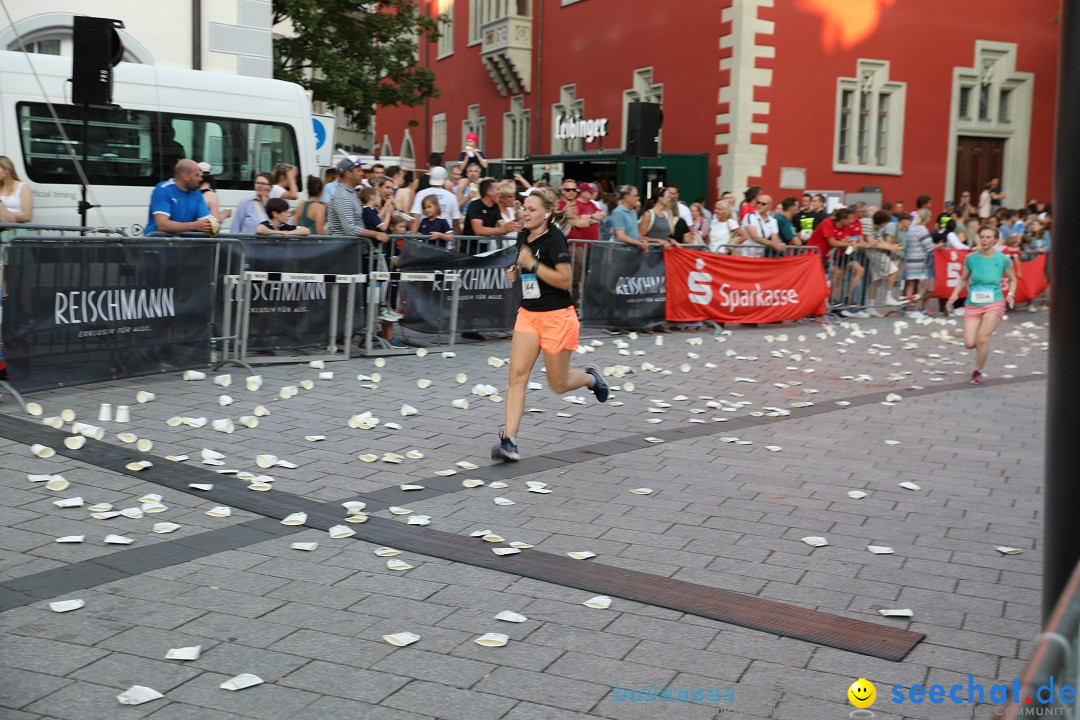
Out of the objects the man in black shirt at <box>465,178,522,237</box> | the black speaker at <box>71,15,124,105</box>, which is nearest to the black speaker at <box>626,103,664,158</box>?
the man in black shirt at <box>465,178,522,237</box>

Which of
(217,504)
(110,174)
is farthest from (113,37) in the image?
(217,504)

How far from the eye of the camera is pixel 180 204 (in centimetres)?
1134

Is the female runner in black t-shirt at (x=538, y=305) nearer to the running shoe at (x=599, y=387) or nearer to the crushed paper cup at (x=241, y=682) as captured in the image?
the running shoe at (x=599, y=387)

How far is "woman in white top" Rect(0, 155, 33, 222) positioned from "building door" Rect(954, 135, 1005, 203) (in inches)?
945

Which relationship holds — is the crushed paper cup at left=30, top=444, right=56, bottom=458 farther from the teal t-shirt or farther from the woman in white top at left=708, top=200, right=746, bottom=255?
the woman in white top at left=708, top=200, right=746, bottom=255

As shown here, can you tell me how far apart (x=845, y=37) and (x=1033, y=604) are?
80.1ft

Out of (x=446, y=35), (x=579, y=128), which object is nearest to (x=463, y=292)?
(x=579, y=128)

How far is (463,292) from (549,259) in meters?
5.53

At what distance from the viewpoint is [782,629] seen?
4.61 meters

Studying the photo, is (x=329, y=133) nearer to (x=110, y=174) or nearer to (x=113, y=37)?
(x=110, y=174)

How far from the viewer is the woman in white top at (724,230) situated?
1764 cm

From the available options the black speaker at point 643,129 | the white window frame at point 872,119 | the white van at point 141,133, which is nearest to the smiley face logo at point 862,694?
the white van at point 141,133

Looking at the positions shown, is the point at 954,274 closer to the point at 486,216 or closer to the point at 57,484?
the point at 486,216

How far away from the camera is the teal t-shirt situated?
40.1 ft
